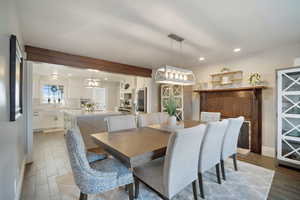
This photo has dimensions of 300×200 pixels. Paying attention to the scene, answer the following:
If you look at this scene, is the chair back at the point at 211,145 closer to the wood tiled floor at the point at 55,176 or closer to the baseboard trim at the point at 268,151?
the wood tiled floor at the point at 55,176

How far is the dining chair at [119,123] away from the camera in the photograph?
96.0 inches

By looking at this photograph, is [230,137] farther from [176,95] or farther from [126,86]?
[126,86]

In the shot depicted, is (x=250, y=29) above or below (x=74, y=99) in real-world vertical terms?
above

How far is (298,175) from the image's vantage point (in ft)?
7.97

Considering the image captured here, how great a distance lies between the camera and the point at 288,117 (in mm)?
2740

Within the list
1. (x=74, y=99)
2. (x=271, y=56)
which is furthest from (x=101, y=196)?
(x=74, y=99)

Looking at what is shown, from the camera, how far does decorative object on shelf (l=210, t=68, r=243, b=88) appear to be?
3.83 m

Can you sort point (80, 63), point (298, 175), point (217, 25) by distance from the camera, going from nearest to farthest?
point (217, 25) < point (298, 175) < point (80, 63)

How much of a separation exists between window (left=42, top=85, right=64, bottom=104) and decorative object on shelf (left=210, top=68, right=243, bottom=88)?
A: 642cm

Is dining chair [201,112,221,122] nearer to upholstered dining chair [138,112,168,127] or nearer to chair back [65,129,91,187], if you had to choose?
upholstered dining chair [138,112,168,127]

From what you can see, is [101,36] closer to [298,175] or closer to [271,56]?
[271,56]

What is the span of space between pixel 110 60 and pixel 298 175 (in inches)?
181

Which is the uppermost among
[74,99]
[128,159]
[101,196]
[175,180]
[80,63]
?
[80,63]

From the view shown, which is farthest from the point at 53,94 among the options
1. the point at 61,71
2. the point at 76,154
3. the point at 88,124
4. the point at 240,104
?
the point at 240,104
